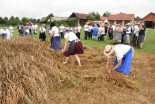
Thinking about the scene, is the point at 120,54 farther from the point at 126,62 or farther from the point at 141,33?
the point at 141,33

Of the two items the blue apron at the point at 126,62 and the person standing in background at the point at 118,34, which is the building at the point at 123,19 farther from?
the blue apron at the point at 126,62

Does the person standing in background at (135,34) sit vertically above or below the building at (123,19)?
below

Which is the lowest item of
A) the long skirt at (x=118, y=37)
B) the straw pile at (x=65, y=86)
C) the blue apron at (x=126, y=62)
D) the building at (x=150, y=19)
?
the straw pile at (x=65, y=86)

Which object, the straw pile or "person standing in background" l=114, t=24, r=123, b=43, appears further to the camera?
"person standing in background" l=114, t=24, r=123, b=43

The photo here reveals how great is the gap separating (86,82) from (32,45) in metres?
2.91

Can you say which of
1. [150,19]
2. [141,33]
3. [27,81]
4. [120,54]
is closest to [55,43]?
[27,81]

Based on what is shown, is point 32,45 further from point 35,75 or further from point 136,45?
point 136,45

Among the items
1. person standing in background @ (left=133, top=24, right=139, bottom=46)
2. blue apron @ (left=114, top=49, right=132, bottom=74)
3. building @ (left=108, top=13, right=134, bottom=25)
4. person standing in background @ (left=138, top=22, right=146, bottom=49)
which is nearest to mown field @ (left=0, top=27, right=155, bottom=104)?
blue apron @ (left=114, top=49, right=132, bottom=74)

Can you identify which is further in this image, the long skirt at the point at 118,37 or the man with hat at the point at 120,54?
the long skirt at the point at 118,37

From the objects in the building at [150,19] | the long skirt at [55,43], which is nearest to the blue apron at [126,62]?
the long skirt at [55,43]

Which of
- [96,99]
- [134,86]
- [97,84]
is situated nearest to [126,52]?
[134,86]

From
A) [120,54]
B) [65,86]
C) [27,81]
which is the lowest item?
[65,86]

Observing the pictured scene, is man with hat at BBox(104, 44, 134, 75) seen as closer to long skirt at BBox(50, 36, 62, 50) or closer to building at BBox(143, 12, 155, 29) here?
long skirt at BBox(50, 36, 62, 50)

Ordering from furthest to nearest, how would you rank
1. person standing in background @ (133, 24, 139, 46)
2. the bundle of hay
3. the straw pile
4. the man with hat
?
person standing in background @ (133, 24, 139, 46) → the man with hat → the straw pile → the bundle of hay
